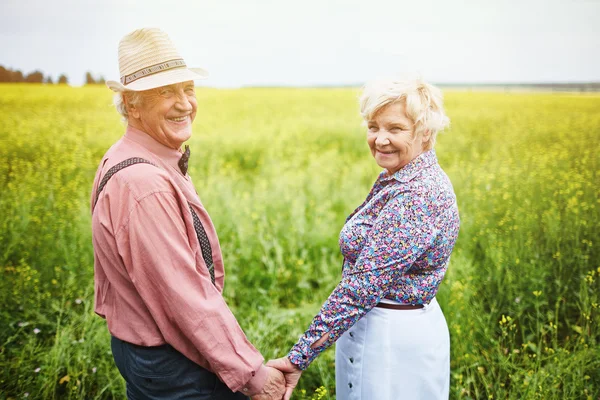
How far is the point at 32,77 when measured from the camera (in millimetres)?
4391

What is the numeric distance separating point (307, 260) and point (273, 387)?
246 cm

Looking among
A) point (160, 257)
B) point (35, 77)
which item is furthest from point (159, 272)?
point (35, 77)

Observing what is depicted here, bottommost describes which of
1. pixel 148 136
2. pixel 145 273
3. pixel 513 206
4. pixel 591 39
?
pixel 513 206

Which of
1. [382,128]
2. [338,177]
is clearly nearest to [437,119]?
[382,128]

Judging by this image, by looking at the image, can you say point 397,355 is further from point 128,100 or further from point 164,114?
point 128,100

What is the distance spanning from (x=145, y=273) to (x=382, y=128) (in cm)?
98

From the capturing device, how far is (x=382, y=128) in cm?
163

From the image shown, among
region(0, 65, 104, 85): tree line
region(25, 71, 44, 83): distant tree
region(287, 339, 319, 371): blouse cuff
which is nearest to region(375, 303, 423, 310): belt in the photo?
region(287, 339, 319, 371): blouse cuff

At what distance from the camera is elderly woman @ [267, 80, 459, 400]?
1499 mm

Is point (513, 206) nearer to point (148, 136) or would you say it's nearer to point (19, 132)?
point (148, 136)

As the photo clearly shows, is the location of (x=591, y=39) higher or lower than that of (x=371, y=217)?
higher

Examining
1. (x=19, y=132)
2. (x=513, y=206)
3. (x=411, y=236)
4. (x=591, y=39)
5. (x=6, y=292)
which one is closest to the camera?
(x=411, y=236)

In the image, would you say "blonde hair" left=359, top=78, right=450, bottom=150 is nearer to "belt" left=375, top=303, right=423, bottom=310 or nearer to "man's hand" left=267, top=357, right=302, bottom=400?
Answer: "belt" left=375, top=303, right=423, bottom=310

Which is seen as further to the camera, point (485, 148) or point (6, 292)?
point (485, 148)
